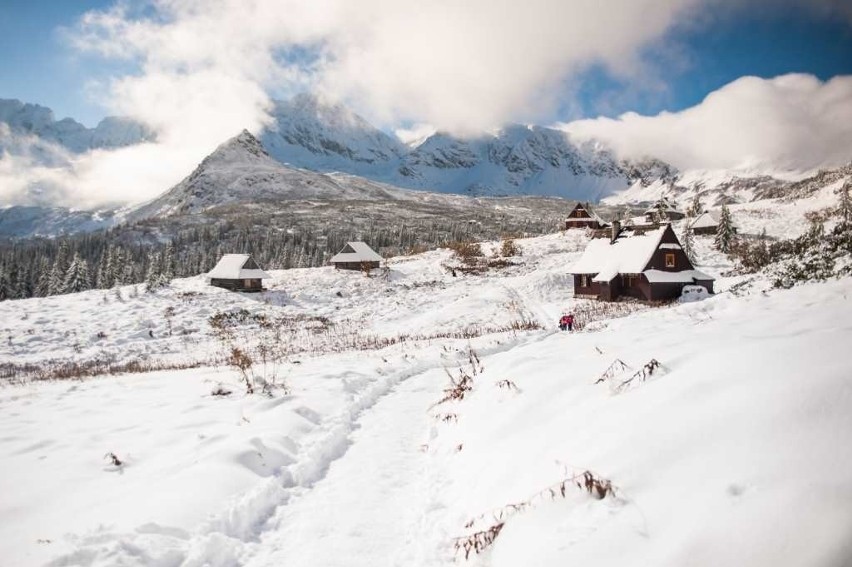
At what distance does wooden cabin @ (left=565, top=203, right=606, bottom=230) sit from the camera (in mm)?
83688

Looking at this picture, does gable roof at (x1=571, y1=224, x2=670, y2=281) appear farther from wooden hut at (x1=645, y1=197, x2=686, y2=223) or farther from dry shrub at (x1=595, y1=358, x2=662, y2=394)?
wooden hut at (x1=645, y1=197, x2=686, y2=223)

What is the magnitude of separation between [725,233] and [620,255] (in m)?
27.8

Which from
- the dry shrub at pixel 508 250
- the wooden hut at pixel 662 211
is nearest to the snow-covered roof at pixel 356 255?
the dry shrub at pixel 508 250

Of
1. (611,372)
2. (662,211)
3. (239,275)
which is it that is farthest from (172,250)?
(611,372)

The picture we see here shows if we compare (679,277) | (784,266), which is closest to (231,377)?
(784,266)

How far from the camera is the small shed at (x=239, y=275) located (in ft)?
161

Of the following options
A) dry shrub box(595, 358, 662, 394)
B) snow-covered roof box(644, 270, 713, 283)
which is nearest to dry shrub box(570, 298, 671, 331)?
snow-covered roof box(644, 270, 713, 283)

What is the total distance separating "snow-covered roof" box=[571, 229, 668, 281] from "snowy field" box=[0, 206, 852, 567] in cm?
2531

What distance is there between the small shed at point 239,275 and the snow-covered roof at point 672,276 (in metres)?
38.0

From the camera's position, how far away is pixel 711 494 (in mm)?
3537

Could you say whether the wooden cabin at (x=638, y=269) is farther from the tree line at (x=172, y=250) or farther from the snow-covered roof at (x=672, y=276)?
the tree line at (x=172, y=250)

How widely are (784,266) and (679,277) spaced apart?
2403 cm

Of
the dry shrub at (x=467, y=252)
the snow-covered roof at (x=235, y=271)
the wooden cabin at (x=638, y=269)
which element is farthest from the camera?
the dry shrub at (x=467, y=252)

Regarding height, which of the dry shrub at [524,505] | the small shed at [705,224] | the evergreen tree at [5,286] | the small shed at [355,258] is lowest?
the evergreen tree at [5,286]
